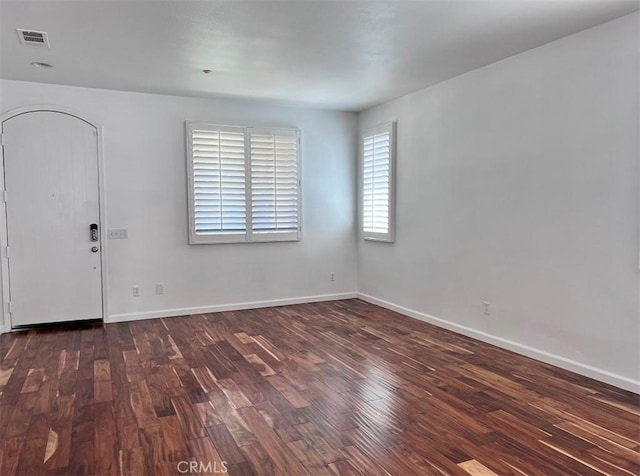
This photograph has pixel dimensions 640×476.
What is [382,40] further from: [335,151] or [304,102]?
[335,151]

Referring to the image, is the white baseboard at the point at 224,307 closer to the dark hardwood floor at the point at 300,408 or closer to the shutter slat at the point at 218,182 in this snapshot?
the dark hardwood floor at the point at 300,408

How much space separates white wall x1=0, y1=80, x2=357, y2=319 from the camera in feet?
17.4

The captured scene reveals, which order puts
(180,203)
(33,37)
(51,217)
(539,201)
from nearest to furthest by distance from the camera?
(33,37) → (539,201) → (51,217) → (180,203)

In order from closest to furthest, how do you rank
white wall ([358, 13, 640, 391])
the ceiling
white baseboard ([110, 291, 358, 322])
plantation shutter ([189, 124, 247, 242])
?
1. the ceiling
2. white wall ([358, 13, 640, 391])
3. white baseboard ([110, 291, 358, 322])
4. plantation shutter ([189, 124, 247, 242])

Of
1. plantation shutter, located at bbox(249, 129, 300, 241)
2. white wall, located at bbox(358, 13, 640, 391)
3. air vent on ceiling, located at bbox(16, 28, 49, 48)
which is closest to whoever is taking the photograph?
white wall, located at bbox(358, 13, 640, 391)

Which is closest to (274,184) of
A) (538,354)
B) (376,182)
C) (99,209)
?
(376,182)

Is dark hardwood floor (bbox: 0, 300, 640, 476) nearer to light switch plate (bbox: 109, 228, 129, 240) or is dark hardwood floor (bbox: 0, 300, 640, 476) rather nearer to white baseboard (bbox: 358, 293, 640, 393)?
white baseboard (bbox: 358, 293, 640, 393)

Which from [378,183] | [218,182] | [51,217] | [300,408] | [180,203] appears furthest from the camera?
[378,183]

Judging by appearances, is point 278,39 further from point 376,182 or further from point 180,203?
point 376,182

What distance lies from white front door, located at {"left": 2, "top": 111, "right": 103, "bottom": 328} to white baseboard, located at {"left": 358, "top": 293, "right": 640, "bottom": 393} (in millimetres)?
3875

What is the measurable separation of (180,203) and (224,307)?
145 cm

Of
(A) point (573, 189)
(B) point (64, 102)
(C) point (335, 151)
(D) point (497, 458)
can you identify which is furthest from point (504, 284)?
(B) point (64, 102)

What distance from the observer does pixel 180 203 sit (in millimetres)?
5625

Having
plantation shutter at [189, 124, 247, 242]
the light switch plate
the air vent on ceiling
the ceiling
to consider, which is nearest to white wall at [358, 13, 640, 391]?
the ceiling
